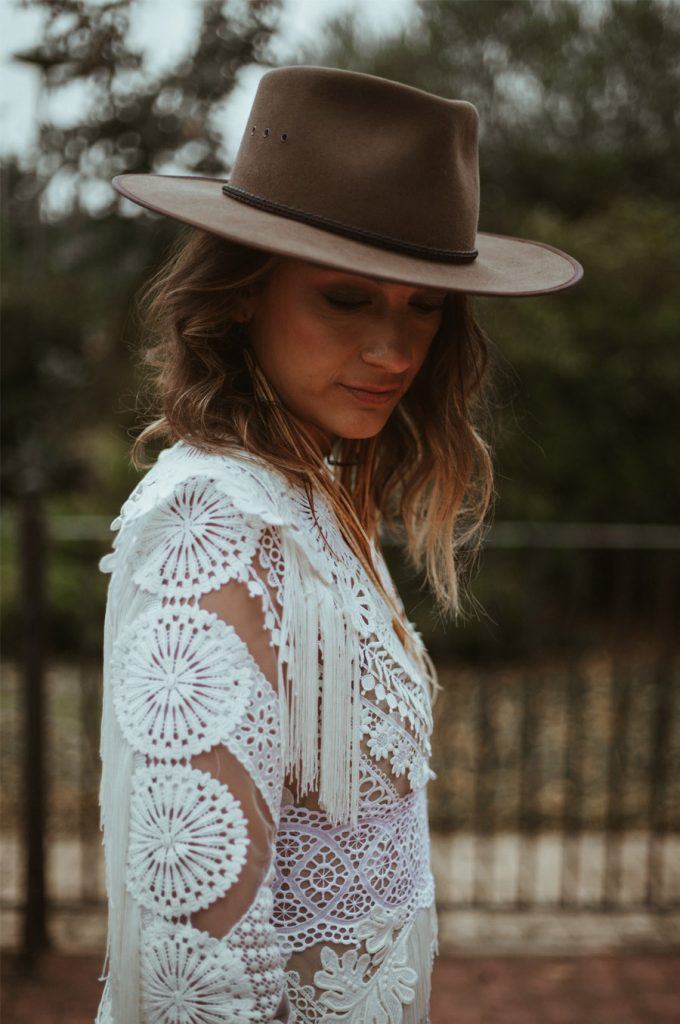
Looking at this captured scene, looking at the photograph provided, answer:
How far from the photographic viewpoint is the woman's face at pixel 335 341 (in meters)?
1.22

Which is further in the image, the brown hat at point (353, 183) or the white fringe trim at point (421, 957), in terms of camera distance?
the white fringe trim at point (421, 957)

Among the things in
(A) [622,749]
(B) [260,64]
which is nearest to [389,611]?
(B) [260,64]

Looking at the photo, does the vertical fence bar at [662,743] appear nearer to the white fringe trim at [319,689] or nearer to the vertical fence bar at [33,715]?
the vertical fence bar at [33,715]

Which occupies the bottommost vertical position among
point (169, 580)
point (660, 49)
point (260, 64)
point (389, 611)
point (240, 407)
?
point (389, 611)

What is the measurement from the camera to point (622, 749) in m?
3.97

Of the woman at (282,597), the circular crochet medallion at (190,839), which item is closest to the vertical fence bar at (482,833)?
the woman at (282,597)

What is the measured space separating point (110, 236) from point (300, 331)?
4.03 m

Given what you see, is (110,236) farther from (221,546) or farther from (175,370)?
(221,546)

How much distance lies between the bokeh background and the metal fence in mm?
18

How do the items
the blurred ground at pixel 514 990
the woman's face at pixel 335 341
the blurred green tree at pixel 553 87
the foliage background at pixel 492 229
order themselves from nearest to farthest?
the woman's face at pixel 335 341 < the blurred ground at pixel 514 990 < the foliage background at pixel 492 229 < the blurred green tree at pixel 553 87

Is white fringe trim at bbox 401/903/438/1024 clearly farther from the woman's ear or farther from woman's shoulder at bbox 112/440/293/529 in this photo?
the woman's ear

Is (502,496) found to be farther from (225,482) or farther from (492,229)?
(225,482)

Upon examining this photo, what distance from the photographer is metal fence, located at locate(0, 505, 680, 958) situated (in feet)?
10.6

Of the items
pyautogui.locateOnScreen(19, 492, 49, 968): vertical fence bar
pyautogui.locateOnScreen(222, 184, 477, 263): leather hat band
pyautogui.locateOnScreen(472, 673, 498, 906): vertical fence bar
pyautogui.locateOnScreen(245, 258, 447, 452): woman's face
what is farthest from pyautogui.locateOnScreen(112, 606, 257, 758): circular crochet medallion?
pyautogui.locateOnScreen(472, 673, 498, 906): vertical fence bar
